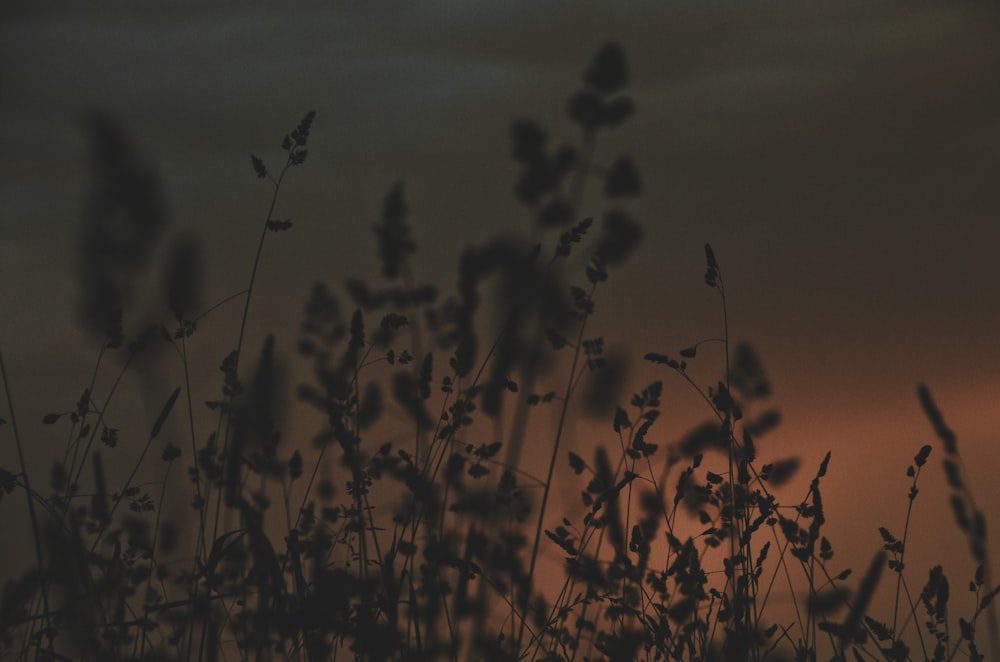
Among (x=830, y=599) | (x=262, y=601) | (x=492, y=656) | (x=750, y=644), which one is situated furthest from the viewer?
(x=830, y=599)

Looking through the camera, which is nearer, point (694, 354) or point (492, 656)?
point (492, 656)

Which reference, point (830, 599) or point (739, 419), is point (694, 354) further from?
point (830, 599)

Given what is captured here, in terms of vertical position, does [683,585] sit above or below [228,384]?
below

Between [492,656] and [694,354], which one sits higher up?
[694,354]

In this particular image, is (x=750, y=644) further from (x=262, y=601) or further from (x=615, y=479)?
(x=262, y=601)

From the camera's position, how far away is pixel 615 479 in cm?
312

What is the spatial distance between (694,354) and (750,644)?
0.73 meters

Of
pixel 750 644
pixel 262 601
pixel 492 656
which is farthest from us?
pixel 750 644

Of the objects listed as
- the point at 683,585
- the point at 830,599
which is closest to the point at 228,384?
the point at 683,585

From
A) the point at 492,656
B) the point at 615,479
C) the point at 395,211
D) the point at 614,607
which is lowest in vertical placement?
the point at 492,656

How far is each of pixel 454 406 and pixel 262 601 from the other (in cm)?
83

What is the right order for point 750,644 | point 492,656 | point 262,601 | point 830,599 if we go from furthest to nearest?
point 830,599 < point 750,644 < point 492,656 < point 262,601

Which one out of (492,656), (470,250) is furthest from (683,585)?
(470,250)

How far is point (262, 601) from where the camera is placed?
2.41m
